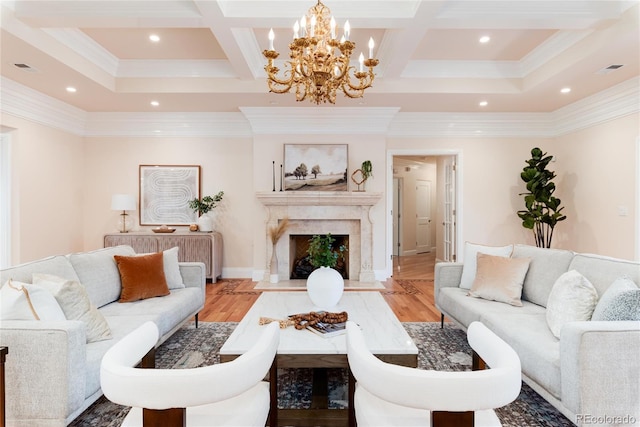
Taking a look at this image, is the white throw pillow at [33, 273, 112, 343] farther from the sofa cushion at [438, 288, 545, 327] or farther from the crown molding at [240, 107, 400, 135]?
the crown molding at [240, 107, 400, 135]

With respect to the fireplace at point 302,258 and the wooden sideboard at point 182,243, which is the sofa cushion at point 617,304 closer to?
the fireplace at point 302,258

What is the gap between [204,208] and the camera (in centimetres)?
560

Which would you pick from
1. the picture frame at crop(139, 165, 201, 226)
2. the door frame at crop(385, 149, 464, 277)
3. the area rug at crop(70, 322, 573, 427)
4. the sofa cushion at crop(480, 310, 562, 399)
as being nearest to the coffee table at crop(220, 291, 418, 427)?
the area rug at crop(70, 322, 573, 427)

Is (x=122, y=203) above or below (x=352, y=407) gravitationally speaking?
above

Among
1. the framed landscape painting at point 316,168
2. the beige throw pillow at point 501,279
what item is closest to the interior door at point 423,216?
the framed landscape painting at point 316,168

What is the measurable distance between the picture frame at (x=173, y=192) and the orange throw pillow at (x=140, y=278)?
281cm

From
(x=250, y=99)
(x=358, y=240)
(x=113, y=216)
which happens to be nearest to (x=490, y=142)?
(x=358, y=240)

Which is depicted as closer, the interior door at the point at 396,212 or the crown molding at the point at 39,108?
the crown molding at the point at 39,108

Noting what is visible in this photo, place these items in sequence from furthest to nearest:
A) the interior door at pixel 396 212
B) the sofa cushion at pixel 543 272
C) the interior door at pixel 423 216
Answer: the interior door at pixel 423 216 → the interior door at pixel 396 212 → the sofa cushion at pixel 543 272

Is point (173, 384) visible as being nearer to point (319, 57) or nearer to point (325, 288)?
point (325, 288)

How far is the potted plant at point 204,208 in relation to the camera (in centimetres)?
557

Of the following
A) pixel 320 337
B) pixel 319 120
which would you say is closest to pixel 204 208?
pixel 319 120

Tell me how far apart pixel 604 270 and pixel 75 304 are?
10.5 feet

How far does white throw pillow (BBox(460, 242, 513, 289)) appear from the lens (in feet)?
10.5
